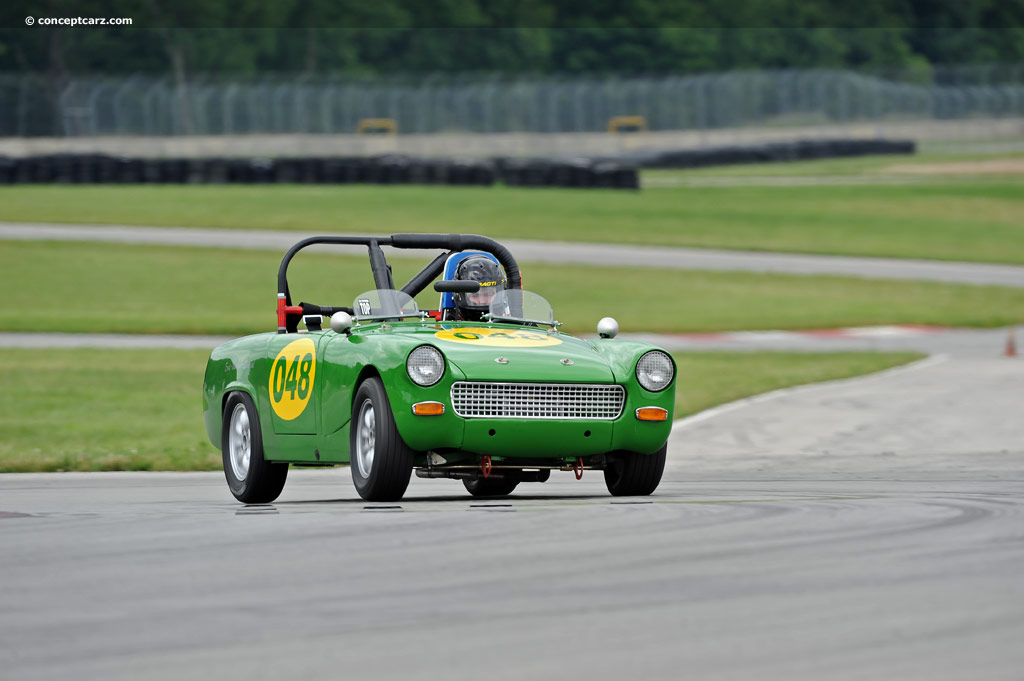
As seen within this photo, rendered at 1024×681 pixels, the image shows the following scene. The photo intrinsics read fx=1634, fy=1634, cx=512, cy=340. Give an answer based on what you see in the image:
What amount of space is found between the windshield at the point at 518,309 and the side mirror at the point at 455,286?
0.17 meters

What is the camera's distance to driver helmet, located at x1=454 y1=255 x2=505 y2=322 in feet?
29.8

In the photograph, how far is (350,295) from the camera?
27344mm

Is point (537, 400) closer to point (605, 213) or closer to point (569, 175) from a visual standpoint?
point (605, 213)

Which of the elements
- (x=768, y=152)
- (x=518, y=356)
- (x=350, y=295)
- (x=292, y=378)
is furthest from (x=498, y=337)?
(x=768, y=152)

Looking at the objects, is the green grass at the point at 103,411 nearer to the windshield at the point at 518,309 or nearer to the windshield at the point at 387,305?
the windshield at the point at 387,305

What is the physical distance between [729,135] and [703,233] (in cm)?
3199

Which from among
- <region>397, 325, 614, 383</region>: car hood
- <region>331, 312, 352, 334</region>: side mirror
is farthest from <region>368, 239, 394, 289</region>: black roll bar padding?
<region>397, 325, 614, 383</region>: car hood

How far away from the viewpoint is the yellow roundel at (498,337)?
823 centimetres

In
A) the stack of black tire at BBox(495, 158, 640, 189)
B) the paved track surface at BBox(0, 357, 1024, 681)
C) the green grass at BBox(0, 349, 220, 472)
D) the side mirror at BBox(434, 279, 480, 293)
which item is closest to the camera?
the paved track surface at BBox(0, 357, 1024, 681)

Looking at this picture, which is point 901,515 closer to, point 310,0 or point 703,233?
point 703,233

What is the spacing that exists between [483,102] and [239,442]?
183ft

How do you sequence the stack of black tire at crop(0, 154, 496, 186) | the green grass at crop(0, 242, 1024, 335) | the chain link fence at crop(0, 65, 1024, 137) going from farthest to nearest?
the chain link fence at crop(0, 65, 1024, 137) → the stack of black tire at crop(0, 154, 496, 186) → the green grass at crop(0, 242, 1024, 335)

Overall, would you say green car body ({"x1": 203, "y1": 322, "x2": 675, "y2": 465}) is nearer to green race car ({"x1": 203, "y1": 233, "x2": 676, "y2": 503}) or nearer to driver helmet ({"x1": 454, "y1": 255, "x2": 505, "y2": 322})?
green race car ({"x1": 203, "y1": 233, "x2": 676, "y2": 503})

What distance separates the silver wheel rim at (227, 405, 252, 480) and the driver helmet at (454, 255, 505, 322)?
1.39 metres
